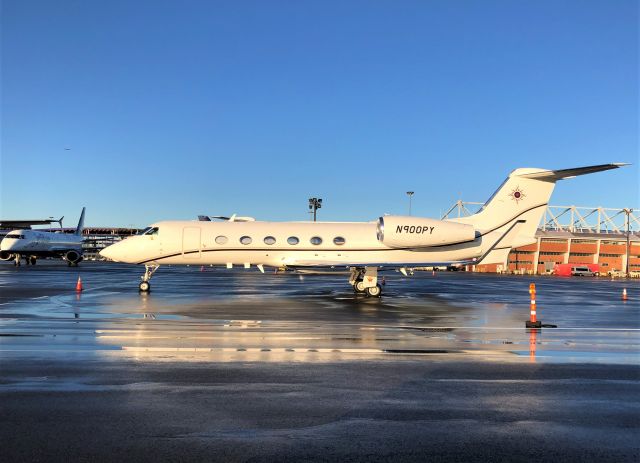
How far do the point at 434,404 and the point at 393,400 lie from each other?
461 millimetres

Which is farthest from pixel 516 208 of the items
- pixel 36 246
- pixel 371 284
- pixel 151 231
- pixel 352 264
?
pixel 36 246

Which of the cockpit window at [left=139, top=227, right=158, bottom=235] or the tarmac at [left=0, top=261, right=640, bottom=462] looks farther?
the cockpit window at [left=139, top=227, right=158, bottom=235]

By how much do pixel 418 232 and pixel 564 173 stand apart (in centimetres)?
582

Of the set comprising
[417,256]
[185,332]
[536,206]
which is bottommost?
[185,332]

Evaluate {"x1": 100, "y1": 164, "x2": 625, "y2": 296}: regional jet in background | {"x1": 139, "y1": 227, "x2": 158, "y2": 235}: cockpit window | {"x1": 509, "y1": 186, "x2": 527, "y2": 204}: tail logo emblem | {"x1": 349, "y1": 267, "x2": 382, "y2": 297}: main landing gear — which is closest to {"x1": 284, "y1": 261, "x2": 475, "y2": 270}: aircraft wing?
{"x1": 100, "y1": 164, "x2": 625, "y2": 296}: regional jet in background

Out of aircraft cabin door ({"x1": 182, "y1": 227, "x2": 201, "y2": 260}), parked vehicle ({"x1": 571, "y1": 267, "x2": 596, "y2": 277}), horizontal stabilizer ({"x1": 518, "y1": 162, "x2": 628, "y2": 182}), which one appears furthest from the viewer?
parked vehicle ({"x1": 571, "y1": 267, "x2": 596, "y2": 277})

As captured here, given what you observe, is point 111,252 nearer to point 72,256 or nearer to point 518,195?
point 518,195

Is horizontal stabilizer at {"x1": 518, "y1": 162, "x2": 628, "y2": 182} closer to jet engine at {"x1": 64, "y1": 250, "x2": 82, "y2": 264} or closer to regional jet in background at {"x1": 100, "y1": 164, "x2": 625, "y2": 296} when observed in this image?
regional jet in background at {"x1": 100, "y1": 164, "x2": 625, "y2": 296}

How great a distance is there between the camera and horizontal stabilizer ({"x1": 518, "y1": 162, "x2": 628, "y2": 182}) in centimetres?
1748

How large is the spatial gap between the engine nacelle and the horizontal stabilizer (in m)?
3.39

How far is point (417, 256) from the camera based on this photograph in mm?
21234

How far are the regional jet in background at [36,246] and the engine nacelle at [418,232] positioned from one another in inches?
1676

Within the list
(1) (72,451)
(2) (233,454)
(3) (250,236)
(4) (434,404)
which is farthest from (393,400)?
(3) (250,236)

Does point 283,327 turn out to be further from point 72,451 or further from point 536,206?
point 536,206
